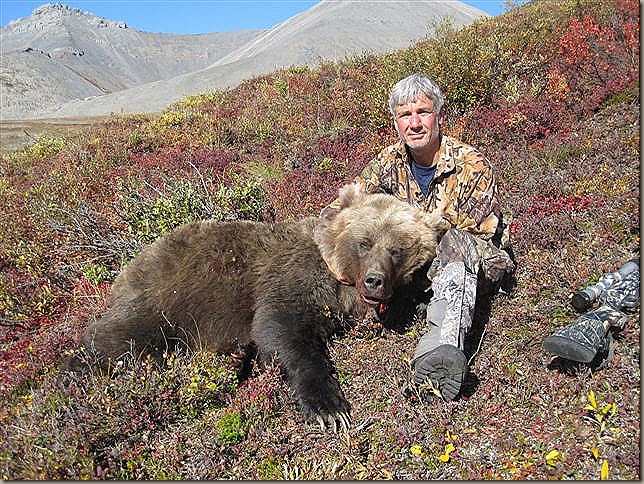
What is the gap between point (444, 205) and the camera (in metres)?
5.02

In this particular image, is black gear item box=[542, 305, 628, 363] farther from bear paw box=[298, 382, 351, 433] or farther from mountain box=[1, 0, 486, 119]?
mountain box=[1, 0, 486, 119]

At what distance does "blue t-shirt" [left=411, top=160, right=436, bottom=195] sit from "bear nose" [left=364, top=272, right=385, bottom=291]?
144 centimetres

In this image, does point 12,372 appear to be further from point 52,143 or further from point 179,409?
point 52,143

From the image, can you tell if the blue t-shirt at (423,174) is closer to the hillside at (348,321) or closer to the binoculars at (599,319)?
the hillside at (348,321)

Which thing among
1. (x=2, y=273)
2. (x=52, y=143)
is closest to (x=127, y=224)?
(x=2, y=273)

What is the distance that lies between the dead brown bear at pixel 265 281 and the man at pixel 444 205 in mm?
397

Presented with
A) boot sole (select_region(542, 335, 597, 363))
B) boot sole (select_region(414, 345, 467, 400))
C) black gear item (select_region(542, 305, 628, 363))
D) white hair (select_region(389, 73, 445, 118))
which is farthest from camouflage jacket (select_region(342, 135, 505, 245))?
boot sole (select_region(414, 345, 467, 400))

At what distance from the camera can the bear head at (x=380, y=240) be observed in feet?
15.1

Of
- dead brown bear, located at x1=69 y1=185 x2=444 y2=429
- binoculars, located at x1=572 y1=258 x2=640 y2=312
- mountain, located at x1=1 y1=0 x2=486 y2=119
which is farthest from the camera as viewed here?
mountain, located at x1=1 y1=0 x2=486 y2=119

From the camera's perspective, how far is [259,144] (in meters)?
10.6

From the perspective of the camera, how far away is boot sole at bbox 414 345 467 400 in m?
3.38

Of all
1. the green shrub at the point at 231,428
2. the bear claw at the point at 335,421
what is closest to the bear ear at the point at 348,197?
the bear claw at the point at 335,421

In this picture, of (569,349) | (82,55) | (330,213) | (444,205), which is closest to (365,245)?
(330,213)

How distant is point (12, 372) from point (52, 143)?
10454mm
